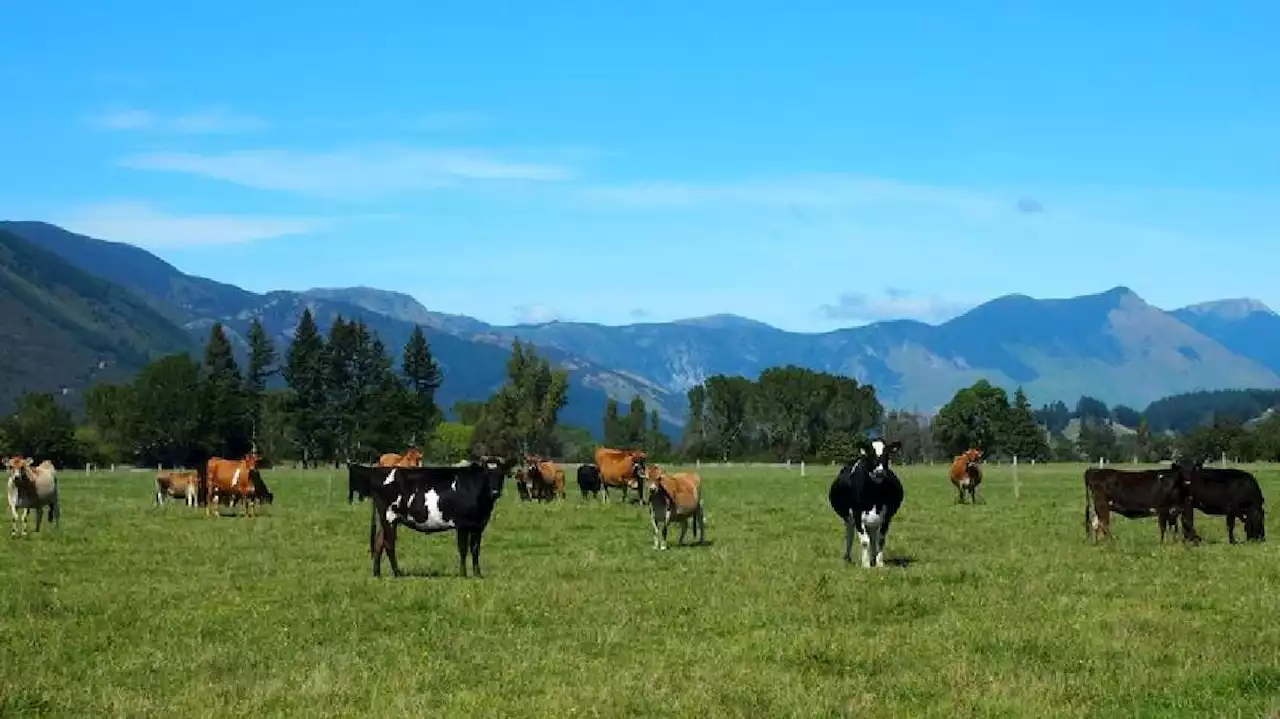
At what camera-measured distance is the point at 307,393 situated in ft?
511

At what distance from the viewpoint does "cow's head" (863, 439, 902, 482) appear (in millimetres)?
23750

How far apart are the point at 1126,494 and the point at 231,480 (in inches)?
1015

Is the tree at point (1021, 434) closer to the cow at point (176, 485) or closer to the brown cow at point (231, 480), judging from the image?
the cow at point (176, 485)

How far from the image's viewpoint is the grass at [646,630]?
12773 mm

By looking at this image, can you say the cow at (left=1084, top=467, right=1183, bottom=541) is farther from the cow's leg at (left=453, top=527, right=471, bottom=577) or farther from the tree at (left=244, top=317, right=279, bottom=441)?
→ the tree at (left=244, top=317, right=279, bottom=441)

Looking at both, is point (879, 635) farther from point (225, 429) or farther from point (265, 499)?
point (225, 429)

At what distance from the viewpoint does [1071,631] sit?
52.6 feet

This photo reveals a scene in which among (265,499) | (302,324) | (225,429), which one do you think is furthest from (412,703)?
(302,324)

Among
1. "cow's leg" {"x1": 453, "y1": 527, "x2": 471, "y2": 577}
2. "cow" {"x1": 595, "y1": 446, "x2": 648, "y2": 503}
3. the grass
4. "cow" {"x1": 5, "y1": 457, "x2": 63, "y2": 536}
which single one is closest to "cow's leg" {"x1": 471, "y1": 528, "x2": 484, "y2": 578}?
"cow's leg" {"x1": 453, "y1": 527, "x2": 471, "y2": 577}

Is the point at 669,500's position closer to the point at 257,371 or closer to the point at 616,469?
the point at 616,469

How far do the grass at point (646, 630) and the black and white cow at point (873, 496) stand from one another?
2.85 ft

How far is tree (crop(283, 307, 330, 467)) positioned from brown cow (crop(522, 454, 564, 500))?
107m

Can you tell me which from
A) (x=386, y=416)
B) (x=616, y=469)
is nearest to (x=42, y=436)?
(x=386, y=416)

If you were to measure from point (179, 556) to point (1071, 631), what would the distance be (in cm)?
1736
